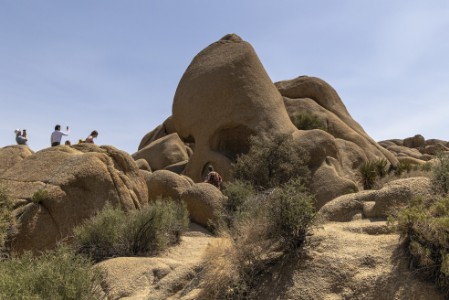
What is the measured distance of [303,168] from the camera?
21.4 meters

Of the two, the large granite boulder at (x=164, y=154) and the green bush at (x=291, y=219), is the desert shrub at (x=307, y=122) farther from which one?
the green bush at (x=291, y=219)

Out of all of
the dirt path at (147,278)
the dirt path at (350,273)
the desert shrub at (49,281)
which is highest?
the dirt path at (350,273)

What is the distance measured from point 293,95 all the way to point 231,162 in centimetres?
1176

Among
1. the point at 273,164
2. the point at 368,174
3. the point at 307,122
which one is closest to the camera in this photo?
the point at 368,174

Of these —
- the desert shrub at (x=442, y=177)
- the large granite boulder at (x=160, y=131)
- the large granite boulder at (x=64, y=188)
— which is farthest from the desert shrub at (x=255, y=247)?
the large granite boulder at (x=160, y=131)

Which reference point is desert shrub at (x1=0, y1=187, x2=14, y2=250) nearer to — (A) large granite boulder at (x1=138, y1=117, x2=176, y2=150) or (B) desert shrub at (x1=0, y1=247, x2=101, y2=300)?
(B) desert shrub at (x1=0, y1=247, x2=101, y2=300)

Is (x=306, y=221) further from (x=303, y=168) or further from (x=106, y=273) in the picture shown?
(x=303, y=168)

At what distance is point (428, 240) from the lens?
21.0ft

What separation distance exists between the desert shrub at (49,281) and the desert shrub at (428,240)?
4.48 m

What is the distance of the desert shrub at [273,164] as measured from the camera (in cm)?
2111

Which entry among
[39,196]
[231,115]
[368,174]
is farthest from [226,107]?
[39,196]

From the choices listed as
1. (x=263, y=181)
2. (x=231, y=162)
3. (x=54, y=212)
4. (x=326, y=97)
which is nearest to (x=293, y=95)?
(x=326, y=97)

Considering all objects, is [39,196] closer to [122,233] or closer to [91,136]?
[122,233]

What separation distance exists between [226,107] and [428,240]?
1932 cm
